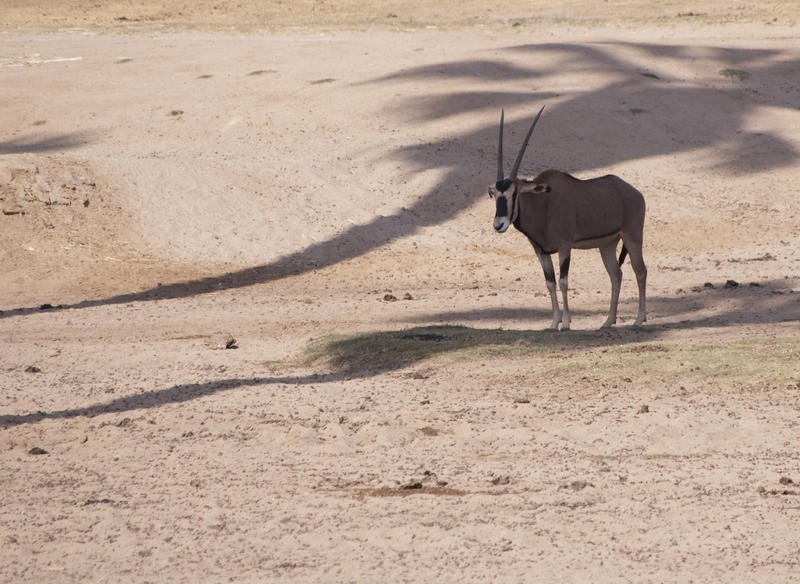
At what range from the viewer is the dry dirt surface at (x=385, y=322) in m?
7.12

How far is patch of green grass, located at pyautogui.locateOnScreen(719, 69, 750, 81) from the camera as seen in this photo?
29703mm

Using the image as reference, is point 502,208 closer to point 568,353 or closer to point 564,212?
point 564,212

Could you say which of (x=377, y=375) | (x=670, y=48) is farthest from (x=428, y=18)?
(x=377, y=375)

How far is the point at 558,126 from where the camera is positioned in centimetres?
2497

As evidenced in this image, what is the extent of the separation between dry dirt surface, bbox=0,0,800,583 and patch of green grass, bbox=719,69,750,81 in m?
0.20

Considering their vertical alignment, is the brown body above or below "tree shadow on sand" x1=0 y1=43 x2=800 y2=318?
above

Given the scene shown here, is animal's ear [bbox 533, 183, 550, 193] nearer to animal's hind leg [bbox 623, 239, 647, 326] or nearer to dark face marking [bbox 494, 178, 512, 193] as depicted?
dark face marking [bbox 494, 178, 512, 193]

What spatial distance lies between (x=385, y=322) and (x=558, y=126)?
1141 centimetres

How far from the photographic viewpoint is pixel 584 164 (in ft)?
75.9

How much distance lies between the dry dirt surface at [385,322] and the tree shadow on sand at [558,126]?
0.33 feet

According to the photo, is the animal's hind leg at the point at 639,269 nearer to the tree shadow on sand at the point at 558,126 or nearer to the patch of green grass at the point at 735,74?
the tree shadow on sand at the point at 558,126

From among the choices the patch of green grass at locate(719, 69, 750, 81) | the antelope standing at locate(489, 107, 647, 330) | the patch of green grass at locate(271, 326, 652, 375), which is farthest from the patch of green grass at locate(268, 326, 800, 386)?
the patch of green grass at locate(719, 69, 750, 81)

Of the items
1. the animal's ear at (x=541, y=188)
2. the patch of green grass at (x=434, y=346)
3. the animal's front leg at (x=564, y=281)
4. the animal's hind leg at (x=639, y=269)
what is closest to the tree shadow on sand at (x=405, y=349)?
the patch of green grass at (x=434, y=346)

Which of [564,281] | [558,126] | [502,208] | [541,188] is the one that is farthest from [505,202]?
[558,126]
